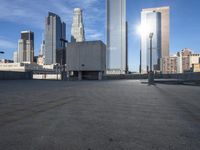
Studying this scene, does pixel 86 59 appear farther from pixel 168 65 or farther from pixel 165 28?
pixel 165 28

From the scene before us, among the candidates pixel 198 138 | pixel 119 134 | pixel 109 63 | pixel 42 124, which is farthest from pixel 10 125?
pixel 109 63

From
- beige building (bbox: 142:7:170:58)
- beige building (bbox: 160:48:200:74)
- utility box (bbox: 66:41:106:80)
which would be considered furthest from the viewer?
beige building (bbox: 142:7:170:58)

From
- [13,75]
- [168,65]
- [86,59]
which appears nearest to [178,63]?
[168,65]

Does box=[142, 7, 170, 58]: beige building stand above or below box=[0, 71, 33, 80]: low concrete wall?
above

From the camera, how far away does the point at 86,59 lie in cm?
9038

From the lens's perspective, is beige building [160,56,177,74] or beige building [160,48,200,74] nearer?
beige building [160,56,177,74]

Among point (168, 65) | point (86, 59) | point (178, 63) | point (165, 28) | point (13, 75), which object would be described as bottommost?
point (13, 75)

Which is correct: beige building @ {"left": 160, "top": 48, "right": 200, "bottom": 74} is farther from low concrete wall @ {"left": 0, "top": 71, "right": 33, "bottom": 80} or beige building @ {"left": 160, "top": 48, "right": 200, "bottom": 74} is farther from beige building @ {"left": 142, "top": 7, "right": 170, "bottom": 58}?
low concrete wall @ {"left": 0, "top": 71, "right": 33, "bottom": 80}

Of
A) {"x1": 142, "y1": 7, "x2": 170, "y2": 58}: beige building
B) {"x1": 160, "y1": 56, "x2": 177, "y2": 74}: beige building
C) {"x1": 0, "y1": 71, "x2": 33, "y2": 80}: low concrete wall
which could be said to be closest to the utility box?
{"x1": 0, "y1": 71, "x2": 33, "y2": 80}: low concrete wall

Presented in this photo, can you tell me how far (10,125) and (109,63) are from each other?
193310 millimetres

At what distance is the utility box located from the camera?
89938 millimetres

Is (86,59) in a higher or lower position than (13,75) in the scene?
higher

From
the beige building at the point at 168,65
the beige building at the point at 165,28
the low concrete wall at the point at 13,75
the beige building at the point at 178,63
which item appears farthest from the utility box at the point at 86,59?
the beige building at the point at 165,28

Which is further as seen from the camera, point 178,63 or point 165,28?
point 165,28
